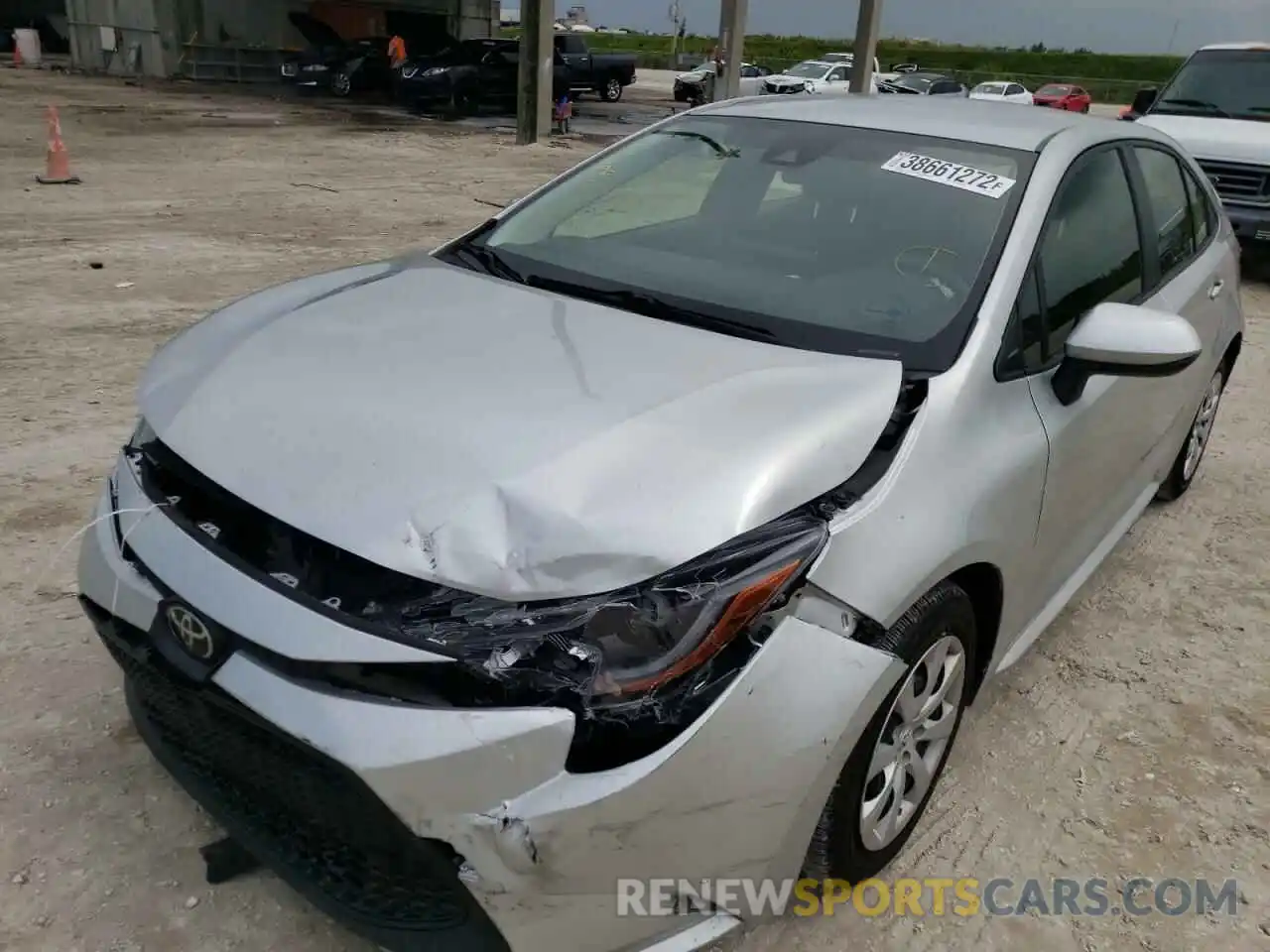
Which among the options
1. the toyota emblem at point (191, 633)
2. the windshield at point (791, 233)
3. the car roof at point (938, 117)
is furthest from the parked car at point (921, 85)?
the toyota emblem at point (191, 633)

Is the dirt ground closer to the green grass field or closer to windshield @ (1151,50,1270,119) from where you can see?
windshield @ (1151,50,1270,119)

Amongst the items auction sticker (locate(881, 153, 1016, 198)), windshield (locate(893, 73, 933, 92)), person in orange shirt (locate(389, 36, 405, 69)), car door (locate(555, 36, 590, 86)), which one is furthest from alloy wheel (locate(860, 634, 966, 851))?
windshield (locate(893, 73, 933, 92))

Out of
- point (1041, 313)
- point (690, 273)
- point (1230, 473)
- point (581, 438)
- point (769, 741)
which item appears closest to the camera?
point (769, 741)

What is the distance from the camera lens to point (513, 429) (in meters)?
1.91

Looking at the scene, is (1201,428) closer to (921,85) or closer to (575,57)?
(575,57)

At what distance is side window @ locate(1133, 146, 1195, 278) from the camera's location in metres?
3.38

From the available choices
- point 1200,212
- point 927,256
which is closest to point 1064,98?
point 1200,212

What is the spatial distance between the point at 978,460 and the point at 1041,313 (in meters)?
0.59

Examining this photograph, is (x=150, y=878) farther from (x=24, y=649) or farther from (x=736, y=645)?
(x=736, y=645)

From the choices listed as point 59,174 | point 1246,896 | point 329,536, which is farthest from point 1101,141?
point 59,174

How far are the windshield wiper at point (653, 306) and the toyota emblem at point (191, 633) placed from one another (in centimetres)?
126

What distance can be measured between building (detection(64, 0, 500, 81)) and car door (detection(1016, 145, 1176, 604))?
28.7 m

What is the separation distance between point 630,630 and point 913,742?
35.7 inches

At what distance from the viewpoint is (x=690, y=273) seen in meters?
2.69
